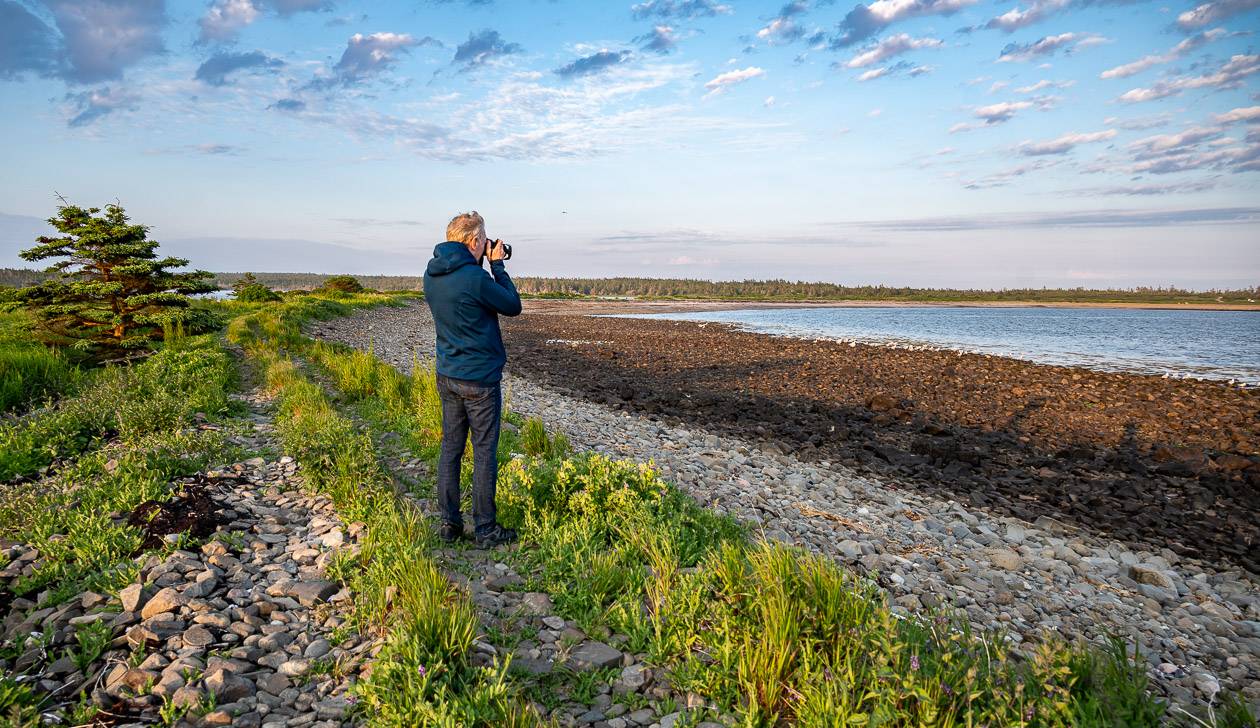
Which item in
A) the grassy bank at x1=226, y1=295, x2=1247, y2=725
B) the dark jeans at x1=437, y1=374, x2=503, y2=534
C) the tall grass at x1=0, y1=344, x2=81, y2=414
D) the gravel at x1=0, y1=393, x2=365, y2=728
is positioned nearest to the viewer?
the grassy bank at x1=226, y1=295, x2=1247, y2=725

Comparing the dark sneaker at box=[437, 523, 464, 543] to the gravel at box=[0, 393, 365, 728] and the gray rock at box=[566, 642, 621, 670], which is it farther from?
the gray rock at box=[566, 642, 621, 670]

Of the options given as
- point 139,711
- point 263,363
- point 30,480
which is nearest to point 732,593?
point 139,711

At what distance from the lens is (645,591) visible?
5438mm

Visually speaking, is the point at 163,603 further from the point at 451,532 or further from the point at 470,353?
the point at 470,353

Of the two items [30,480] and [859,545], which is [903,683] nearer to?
[859,545]

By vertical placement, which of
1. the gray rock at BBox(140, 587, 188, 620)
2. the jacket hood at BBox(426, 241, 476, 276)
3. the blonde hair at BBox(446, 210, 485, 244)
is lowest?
the gray rock at BBox(140, 587, 188, 620)

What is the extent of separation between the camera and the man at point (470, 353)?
18.9 feet

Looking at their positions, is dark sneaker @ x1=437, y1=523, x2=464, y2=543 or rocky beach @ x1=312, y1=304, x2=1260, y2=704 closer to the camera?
dark sneaker @ x1=437, y1=523, x2=464, y2=543

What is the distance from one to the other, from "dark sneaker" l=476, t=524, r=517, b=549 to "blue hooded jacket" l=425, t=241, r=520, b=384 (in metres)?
1.54

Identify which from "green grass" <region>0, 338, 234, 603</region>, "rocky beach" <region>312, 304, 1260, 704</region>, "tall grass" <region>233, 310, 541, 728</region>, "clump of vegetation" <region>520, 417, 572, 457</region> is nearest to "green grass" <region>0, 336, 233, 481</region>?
"green grass" <region>0, 338, 234, 603</region>

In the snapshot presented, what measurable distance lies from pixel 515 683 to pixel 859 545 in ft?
16.8

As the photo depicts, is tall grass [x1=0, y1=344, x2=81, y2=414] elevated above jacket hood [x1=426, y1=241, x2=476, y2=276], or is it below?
below

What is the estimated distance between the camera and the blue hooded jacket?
5.73m

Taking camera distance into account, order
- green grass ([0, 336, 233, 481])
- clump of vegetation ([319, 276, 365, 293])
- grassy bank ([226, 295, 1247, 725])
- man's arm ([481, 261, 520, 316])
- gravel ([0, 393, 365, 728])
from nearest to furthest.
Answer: grassy bank ([226, 295, 1247, 725]), gravel ([0, 393, 365, 728]), man's arm ([481, 261, 520, 316]), green grass ([0, 336, 233, 481]), clump of vegetation ([319, 276, 365, 293])
